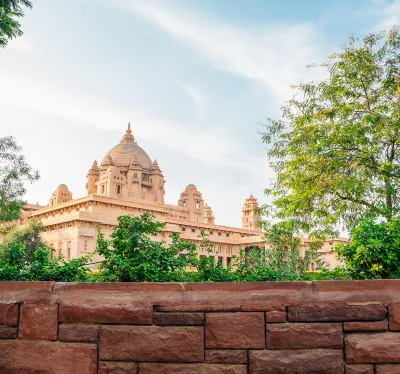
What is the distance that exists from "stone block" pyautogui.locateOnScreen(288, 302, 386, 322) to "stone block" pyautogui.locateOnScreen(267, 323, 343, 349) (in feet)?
0.20

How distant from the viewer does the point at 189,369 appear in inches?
170

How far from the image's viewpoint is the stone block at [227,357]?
4277 millimetres

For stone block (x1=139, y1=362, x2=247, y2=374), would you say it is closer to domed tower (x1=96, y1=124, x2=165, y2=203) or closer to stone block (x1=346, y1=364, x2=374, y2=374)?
stone block (x1=346, y1=364, x2=374, y2=374)

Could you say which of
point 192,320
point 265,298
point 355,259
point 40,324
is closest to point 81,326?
point 40,324

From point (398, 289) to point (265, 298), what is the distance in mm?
1158

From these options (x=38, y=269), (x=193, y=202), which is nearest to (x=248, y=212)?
(x=193, y=202)

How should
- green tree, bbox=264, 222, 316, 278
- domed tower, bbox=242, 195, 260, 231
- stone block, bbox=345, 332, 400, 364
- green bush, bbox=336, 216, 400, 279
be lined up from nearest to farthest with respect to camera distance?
stone block, bbox=345, 332, 400, 364 < green bush, bbox=336, 216, 400, 279 < green tree, bbox=264, 222, 316, 278 < domed tower, bbox=242, 195, 260, 231

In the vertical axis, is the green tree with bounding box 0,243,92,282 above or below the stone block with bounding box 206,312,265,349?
above

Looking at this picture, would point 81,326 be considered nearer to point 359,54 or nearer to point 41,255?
point 41,255

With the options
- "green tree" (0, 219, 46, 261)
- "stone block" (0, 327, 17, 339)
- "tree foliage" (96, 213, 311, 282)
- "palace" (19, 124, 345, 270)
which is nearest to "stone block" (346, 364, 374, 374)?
"tree foliage" (96, 213, 311, 282)

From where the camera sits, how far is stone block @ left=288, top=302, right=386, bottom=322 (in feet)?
13.8

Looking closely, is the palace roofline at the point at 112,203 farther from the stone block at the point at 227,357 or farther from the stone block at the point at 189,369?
the stone block at the point at 227,357

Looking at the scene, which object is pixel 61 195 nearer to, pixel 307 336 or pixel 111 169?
pixel 111 169

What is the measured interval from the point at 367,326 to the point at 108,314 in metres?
2.33
